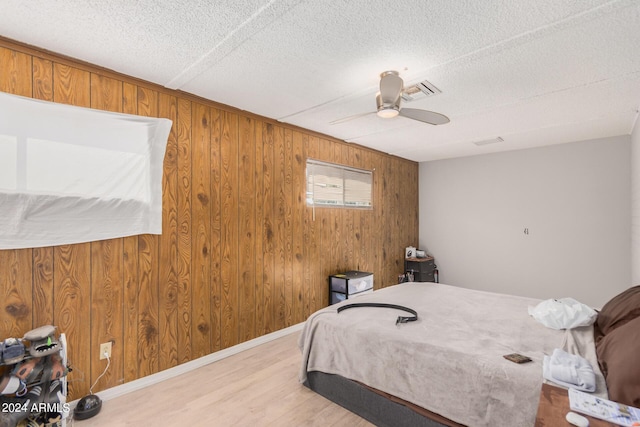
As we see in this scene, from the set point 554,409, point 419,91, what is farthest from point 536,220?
point 554,409

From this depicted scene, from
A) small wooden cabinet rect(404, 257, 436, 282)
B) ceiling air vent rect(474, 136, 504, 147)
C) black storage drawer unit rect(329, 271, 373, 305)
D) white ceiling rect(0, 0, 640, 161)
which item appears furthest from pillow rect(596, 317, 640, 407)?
small wooden cabinet rect(404, 257, 436, 282)

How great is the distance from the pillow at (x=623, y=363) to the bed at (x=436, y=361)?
5cm

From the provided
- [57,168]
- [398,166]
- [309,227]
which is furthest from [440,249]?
[57,168]

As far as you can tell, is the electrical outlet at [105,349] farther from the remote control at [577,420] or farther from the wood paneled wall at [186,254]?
the remote control at [577,420]

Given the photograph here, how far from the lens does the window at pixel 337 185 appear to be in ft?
12.8

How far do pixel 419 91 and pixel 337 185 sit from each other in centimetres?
186

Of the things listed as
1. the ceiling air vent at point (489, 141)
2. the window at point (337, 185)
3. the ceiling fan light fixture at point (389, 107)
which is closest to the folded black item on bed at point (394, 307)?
the ceiling fan light fixture at point (389, 107)

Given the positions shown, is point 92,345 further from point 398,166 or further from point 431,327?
point 398,166

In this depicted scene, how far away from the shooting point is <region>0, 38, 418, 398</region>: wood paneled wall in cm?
201

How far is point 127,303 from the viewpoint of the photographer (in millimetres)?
2324

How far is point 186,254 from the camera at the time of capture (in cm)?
266

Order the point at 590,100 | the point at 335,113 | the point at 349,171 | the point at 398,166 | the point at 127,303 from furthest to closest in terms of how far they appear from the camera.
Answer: the point at 398,166, the point at 349,171, the point at 335,113, the point at 590,100, the point at 127,303

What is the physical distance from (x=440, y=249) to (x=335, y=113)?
3.71 m

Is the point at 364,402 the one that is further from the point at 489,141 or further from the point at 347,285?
the point at 489,141
